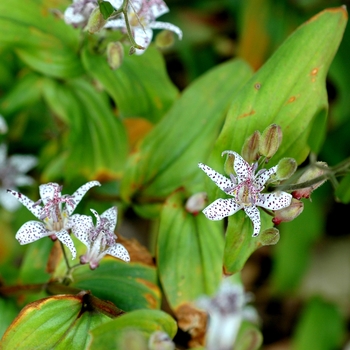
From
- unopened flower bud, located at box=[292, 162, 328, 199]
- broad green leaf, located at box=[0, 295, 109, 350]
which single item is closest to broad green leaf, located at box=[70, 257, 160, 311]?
broad green leaf, located at box=[0, 295, 109, 350]

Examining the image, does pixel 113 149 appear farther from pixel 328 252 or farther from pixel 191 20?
pixel 328 252

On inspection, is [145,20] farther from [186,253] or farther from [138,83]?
[186,253]

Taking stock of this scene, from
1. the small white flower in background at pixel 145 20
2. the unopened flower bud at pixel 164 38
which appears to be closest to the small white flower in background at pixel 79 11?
the small white flower in background at pixel 145 20

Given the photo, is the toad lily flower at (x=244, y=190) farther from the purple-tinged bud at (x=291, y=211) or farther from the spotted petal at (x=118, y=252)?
the spotted petal at (x=118, y=252)

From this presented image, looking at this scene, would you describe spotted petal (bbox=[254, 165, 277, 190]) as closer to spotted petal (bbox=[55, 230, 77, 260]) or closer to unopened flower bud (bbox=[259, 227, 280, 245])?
unopened flower bud (bbox=[259, 227, 280, 245])

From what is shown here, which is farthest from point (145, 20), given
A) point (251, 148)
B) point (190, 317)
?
point (190, 317)

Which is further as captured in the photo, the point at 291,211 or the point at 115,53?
the point at 115,53
